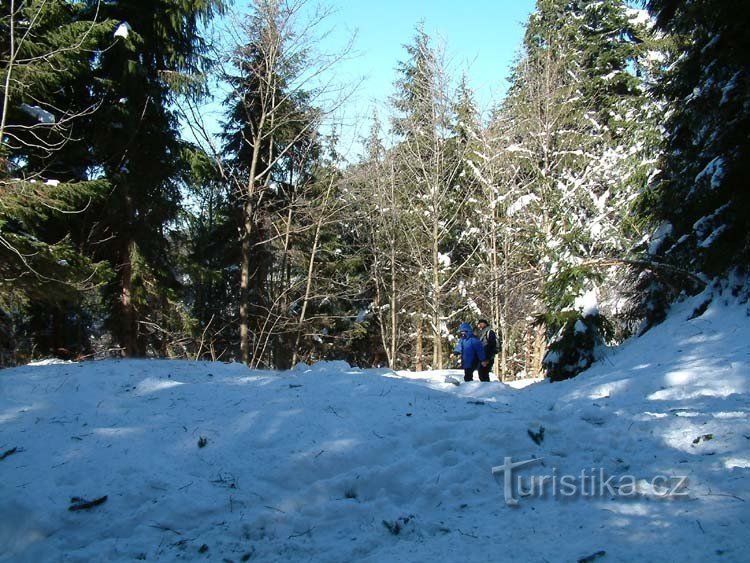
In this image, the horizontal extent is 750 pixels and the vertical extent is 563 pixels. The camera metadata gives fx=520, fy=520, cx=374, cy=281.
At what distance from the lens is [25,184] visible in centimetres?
1091

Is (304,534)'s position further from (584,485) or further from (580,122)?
(580,122)

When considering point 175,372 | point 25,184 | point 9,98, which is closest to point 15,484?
point 175,372

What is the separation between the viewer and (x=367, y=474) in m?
4.47

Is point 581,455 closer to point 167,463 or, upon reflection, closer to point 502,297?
point 167,463

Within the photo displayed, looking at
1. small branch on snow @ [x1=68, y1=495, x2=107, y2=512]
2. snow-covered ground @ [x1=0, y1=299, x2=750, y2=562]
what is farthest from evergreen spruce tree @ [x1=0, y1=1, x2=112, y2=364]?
small branch on snow @ [x1=68, y1=495, x2=107, y2=512]

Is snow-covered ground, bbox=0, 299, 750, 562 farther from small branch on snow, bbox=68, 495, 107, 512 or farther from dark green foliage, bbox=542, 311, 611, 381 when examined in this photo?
dark green foliage, bbox=542, 311, 611, 381

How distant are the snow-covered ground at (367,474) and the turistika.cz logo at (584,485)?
0.05ft

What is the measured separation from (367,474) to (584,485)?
1.79 metres

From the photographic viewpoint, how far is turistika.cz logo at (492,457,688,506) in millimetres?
3965

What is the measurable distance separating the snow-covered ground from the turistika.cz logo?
0.02 metres

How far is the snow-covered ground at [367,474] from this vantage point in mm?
3572

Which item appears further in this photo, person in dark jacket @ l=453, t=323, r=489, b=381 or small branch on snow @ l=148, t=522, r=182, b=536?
person in dark jacket @ l=453, t=323, r=489, b=381

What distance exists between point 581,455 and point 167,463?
377cm

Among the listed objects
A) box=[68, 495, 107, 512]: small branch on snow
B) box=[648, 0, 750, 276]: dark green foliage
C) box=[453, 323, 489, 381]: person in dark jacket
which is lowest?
box=[68, 495, 107, 512]: small branch on snow
